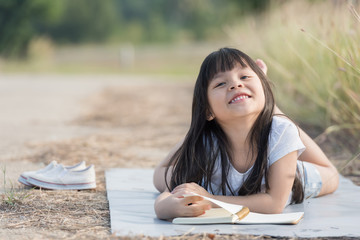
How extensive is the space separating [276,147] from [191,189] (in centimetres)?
41

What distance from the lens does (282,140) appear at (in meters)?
2.59

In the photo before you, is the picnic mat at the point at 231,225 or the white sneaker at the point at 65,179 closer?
the picnic mat at the point at 231,225

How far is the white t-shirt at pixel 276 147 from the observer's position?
8.39 ft

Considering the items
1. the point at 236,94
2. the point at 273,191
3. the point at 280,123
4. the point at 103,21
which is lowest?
the point at 273,191

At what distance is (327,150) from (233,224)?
7.14 feet

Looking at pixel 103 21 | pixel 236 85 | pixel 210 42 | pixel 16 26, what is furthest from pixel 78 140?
pixel 103 21

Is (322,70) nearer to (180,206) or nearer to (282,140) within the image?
(282,140)

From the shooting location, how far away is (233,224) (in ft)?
8.00

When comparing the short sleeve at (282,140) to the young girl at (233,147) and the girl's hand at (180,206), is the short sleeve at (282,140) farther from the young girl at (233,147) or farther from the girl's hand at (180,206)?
the girl's hand at (180,206)

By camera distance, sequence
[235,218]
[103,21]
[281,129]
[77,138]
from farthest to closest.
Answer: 1. [103,21]
2. [77,138]
3. [281,129]
4. [235,218]

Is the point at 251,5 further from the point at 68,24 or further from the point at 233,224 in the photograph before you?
the point at 68,24

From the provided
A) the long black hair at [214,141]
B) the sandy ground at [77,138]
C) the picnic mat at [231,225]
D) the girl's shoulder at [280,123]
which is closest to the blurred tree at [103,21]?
the sandy ground at [77,138]

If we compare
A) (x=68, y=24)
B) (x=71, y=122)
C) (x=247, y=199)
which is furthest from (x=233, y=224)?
(x=68, y=24)

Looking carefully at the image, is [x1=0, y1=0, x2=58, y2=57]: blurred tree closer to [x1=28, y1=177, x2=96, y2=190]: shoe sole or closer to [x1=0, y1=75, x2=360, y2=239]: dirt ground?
[x1=0, y1=75, x2=360, y2=239]: dirt ground
